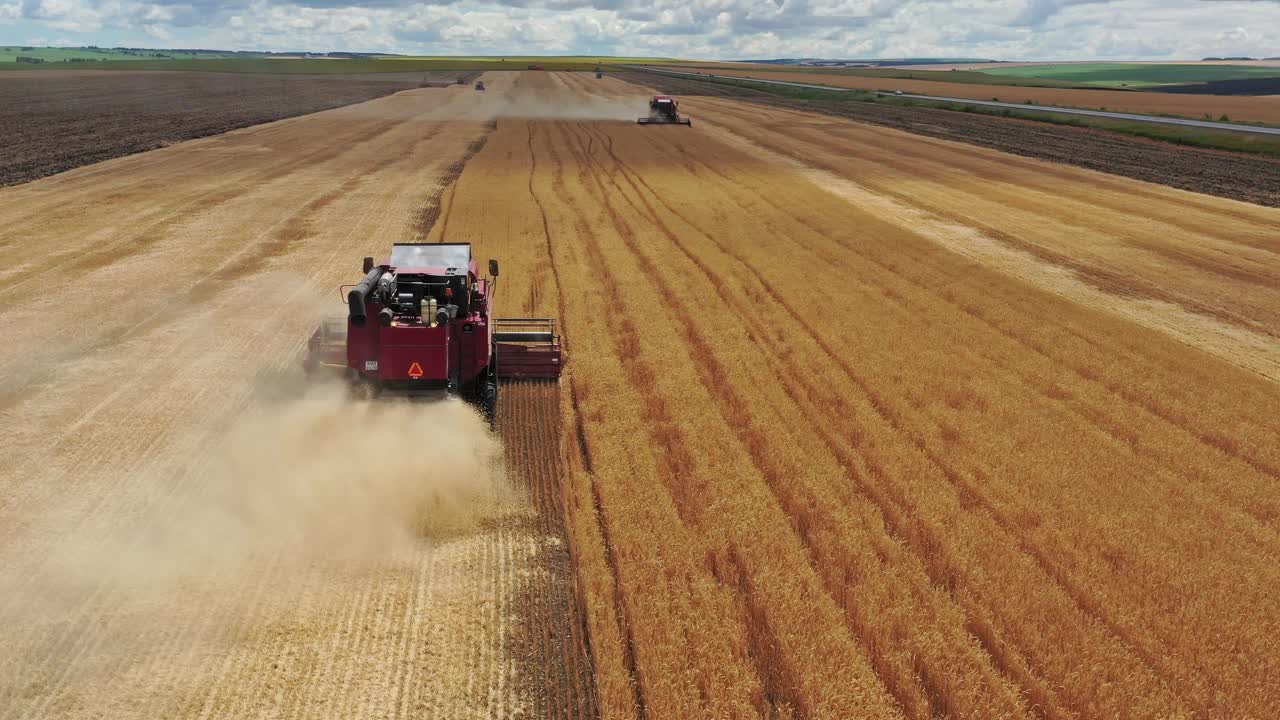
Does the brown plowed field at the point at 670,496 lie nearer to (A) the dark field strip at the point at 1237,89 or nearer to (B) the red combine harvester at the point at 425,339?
(B) the red combine harvester at the point at 425,339

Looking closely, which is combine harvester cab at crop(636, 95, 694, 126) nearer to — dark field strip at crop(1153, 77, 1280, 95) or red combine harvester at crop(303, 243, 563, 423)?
red combine harvester at crop(303, 243, 563, 423)

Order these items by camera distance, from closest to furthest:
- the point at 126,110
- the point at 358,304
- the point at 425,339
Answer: the point at 358,304
the point at 425,339
the point at 126,110

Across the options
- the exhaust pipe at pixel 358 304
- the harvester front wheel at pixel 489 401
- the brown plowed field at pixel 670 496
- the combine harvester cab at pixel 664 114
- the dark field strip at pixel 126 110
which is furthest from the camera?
the combine harvester cab at pixel 664 114

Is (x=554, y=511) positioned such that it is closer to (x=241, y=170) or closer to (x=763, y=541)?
(x=763, y=541)

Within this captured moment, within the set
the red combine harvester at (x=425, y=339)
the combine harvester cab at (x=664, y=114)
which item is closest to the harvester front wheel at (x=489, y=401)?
the red combine harvester at (x=425, y=339)

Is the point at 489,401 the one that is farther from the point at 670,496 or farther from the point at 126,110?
the point at 126,110

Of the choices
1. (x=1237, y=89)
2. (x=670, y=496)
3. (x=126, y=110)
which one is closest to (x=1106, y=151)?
(x=670, y=496)

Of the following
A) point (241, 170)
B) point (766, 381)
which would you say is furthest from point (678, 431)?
point (241, 170)
